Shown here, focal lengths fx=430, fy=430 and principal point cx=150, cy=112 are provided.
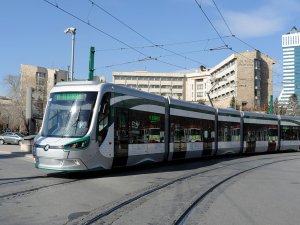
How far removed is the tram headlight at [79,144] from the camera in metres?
13.1

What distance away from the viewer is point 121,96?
15305 mm

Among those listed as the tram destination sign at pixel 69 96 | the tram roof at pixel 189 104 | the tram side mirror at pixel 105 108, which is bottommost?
the tram side mirror at pixel 105 108

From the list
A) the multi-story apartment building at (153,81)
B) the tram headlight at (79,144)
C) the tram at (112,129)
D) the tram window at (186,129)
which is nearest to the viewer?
the tram headlight at (79,144)

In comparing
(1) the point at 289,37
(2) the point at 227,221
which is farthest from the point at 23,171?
(1) the point at 289,37

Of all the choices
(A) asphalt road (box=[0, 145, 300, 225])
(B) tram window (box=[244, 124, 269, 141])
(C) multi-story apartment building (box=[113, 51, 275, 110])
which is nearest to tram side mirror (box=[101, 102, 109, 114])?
(A) asphalt road (box=[0, 145, 300, 225])

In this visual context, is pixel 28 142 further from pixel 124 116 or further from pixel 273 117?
pixel 273 117

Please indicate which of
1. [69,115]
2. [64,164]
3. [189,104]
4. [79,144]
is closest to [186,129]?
[189,104]

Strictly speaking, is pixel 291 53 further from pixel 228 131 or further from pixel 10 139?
pixel 228 131

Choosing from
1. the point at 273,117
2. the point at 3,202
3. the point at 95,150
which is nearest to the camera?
the point at 3,202

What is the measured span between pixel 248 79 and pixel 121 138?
355 feet

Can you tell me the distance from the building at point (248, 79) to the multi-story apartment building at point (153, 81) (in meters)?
26.1

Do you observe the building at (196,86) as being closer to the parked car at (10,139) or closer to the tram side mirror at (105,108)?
the parked car at (10,139)

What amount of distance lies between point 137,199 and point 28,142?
19.8 metres

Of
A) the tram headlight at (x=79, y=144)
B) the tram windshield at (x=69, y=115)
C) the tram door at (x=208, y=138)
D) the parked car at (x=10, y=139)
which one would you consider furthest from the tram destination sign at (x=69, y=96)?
the parked car at (x=10, y=139)
